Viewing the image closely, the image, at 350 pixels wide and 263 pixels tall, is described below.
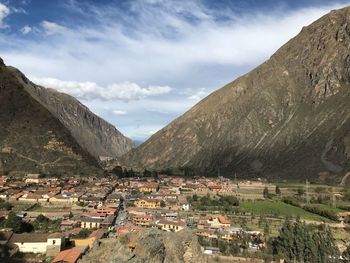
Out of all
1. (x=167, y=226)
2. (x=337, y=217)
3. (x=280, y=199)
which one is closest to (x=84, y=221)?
(x=167, y=226)

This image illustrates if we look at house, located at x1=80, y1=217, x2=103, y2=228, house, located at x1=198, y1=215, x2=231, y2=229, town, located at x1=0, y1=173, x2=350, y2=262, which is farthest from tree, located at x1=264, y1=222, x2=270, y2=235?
house, located at x1=80, y1=217, x2=103, y2=228

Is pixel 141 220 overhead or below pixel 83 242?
overhead

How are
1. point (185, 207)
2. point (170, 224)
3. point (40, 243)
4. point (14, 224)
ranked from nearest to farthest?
point (40, 243) < point (14, 224) < point (170, 224) < point (185, 207)

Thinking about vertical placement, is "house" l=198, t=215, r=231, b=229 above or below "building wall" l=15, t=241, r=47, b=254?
above

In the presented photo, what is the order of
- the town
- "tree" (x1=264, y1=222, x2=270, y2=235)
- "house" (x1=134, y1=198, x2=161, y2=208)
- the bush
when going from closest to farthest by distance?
the town, "tree" (x1=264, y1=222, x2=270, y2=235), the bush, "house" (x1=134, y1=198, x2=161, y2=208)

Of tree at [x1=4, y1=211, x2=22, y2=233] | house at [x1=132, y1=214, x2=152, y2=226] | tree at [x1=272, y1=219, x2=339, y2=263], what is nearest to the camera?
tree at [x1=272, y1=219, x2=339, y2=263]

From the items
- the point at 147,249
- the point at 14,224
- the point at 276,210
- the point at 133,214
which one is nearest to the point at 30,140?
the point at 133,214

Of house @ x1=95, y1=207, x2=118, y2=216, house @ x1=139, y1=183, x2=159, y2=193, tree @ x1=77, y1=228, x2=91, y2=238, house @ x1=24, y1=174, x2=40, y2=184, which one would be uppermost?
house @ x1=24, y1=174, x2=40, y2=184

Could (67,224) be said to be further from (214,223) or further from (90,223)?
(214,223)

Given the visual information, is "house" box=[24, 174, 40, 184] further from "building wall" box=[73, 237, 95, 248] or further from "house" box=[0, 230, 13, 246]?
"building wall" box=[73, 237, 95, 248]
